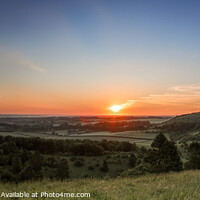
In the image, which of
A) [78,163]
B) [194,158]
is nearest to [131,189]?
[194,158]

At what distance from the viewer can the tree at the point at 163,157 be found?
93.9 feet

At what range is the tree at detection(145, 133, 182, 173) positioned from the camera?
28.6 m

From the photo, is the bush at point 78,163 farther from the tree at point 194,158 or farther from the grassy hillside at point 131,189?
the grassy hillside at point 131,189

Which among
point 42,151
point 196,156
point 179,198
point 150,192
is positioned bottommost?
point 42,151

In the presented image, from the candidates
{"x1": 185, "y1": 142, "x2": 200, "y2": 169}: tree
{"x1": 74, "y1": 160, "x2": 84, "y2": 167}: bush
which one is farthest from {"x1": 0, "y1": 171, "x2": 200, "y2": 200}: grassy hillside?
{"x1": 74, "y1": 160, "x2": 84, "y2": 167}: bush

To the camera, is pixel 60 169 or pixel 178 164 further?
pixel 60 169

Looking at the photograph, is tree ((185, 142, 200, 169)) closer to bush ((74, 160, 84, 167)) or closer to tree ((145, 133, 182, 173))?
tree ((145, 133, 182, 173))

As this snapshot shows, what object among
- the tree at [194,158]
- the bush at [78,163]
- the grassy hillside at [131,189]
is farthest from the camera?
the bush at [78,163]

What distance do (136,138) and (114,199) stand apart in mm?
135205

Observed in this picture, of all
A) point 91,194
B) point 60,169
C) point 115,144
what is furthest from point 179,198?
point 115,144

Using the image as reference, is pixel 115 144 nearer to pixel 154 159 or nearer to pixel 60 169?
pixel 60 169

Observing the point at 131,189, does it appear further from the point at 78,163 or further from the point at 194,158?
the point at 78,163

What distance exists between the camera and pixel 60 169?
2388 inches

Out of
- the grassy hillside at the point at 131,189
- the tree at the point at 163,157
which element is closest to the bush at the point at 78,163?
the tree at the point at 163,157
